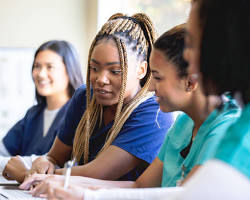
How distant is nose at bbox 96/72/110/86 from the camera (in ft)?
4.46

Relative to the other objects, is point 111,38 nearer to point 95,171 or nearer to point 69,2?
point 95,171

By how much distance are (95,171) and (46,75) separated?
3.71 feet

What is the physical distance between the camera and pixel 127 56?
139 cm

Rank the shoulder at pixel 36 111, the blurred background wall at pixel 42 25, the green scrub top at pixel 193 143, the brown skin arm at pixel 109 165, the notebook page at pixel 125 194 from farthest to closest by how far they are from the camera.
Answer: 1. the blurred background wall at pixel 42 25
2. the shoulder at pixel 36 111
3. the brown skin arm at pixel 109 165
4. the green scrub top at pixel 193 143
5. the notebook page at pixel 125 194

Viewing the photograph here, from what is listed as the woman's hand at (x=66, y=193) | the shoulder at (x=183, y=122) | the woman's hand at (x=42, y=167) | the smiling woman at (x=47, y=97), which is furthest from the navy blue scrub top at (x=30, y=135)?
the woman's hand at (x=66, y=193)

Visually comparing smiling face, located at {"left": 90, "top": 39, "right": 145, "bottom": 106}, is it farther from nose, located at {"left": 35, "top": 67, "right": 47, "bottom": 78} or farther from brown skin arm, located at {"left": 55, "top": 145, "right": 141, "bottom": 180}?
nose, located at {"left": 35, "top": 67, "right": 47, "bottom": 78}

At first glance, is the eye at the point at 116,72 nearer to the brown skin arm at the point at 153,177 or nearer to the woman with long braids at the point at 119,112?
the woman with long braids at the point at 119,112

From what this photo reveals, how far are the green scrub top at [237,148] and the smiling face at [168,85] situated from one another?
414 mm

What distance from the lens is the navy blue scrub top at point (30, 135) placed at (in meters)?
2.10

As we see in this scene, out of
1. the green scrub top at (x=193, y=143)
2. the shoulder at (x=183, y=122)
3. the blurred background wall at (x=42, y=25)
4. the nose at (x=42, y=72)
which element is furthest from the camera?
the blurred background wall at (x=42, y=25)

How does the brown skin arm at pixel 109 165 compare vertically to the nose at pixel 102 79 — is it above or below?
below

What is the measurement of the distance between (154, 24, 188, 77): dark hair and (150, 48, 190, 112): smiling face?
1 centimetres

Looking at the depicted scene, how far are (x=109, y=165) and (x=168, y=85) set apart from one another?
386mm

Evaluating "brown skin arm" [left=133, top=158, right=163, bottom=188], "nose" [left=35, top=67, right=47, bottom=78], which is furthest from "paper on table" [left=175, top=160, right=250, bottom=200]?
"nose" [left=35, top=67, right=47, bottom=78]
